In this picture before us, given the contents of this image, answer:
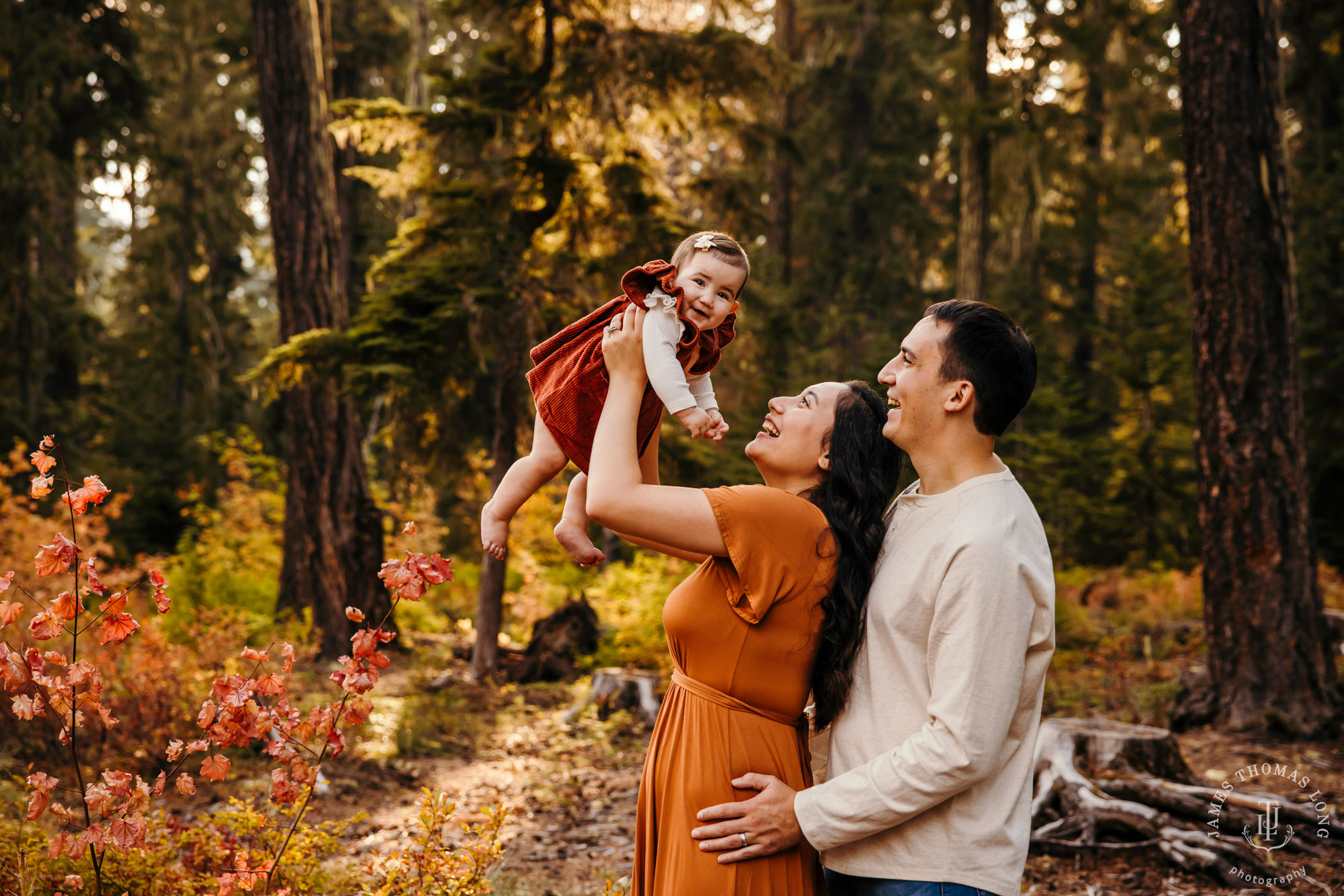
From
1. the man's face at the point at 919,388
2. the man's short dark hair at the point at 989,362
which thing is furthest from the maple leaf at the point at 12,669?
the man's short dark hair at the point at 989,362

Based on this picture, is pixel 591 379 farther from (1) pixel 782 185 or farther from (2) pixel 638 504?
(1) pixel 782 185

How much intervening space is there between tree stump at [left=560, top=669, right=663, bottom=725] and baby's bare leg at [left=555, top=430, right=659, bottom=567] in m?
4.87

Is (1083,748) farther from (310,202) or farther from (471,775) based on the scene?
(310,202)

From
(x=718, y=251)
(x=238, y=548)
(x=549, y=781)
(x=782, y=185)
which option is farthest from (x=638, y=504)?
(x=782, y=185)

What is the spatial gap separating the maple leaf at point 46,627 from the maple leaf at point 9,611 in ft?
0.14

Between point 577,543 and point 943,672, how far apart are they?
923 millimetres

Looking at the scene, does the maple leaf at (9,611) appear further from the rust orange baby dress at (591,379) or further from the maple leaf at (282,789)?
the rust orange baby dress at (591,379)

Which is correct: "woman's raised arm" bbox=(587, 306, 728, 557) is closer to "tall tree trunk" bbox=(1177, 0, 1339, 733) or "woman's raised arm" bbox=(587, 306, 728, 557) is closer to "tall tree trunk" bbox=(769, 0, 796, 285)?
"tall tree trunk" bbox=(1177, 0, 1339, 733)

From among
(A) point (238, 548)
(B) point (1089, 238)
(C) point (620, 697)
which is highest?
(B) point (1089, 238)

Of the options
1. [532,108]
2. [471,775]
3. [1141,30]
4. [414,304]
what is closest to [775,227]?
[1141,30]

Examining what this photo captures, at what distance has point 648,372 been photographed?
2127 millimetres

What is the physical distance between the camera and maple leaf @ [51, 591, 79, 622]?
2.14 metres

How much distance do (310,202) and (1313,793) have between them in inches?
337

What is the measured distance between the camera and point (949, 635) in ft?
5.34
